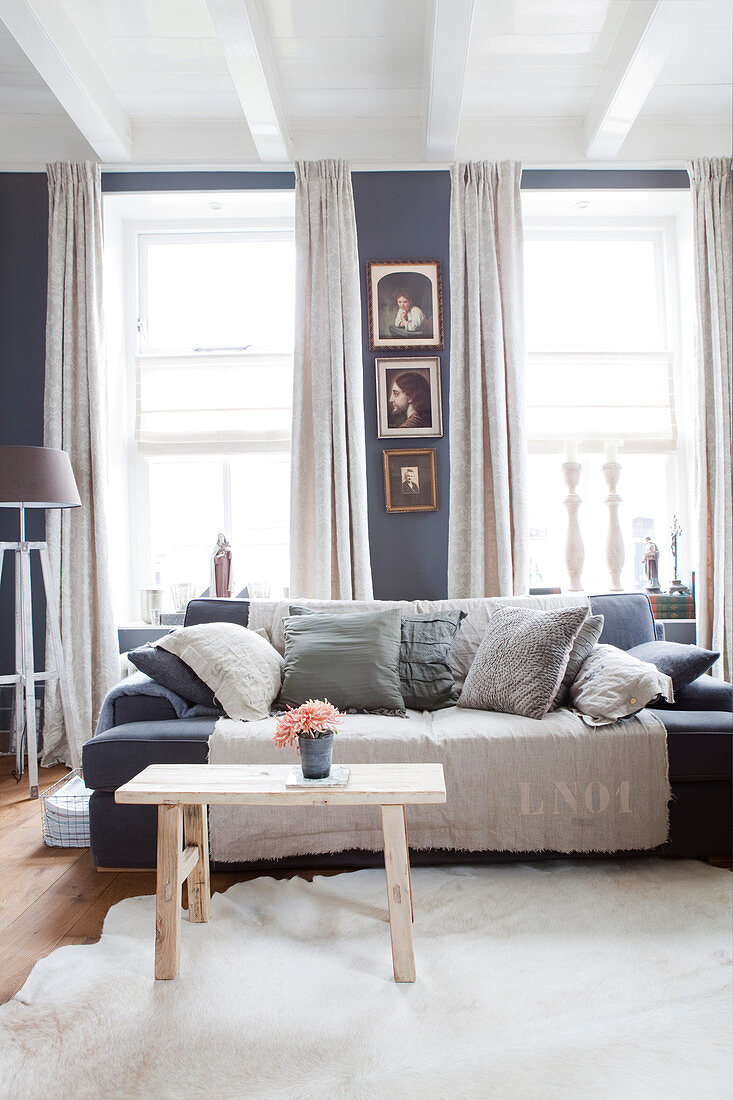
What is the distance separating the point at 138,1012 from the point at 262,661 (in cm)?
123

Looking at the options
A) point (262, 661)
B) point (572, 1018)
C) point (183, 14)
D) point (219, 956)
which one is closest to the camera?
point (572, 1018)

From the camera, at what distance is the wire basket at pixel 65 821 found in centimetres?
250

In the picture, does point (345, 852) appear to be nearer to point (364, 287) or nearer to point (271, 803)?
point (271, 803)

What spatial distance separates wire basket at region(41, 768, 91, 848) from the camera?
2.50 meters

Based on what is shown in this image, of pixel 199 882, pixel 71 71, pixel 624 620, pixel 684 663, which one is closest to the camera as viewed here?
pixel 199 882

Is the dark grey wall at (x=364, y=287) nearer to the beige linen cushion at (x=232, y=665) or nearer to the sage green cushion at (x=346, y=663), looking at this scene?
the sage green cushion at (x=346, y=663)

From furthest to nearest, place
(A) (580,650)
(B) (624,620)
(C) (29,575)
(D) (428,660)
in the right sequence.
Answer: (C) (29,575) → (B) (624,620) → (D) (428,660) → (A) (580,650)

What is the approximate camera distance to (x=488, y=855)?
7.33ft

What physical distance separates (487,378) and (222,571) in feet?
5.59

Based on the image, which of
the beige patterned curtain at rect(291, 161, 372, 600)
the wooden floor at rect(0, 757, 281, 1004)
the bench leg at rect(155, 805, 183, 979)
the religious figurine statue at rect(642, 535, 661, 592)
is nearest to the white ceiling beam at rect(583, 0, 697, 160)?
the beige patterned curtain at rect(291, 161, 372, 600)

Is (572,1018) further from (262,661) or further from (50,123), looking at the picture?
(50,123)

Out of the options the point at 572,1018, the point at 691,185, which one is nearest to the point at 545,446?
the point at 691,185

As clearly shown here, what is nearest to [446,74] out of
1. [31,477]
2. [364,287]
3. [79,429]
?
[364,287]

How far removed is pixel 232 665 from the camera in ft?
8.22
